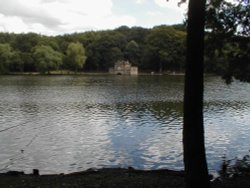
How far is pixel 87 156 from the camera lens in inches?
997

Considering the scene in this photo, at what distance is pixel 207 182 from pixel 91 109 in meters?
40.5

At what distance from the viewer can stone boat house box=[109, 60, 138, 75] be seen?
596 feet

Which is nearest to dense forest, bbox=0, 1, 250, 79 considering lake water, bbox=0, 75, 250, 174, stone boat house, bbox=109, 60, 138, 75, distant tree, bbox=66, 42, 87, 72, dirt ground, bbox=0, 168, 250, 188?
distant tree, bbox=66, 42, 87, 72

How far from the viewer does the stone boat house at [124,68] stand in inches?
7156

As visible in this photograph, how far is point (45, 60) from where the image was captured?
170 meters

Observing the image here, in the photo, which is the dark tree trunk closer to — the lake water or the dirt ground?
the dirt ground

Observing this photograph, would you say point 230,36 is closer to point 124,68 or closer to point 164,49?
point 164,49

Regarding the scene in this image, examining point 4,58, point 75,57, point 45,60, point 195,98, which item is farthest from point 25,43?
point 195,98

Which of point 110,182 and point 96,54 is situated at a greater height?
point 96,54

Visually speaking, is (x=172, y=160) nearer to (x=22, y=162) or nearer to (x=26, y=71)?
(x=22, y=162)

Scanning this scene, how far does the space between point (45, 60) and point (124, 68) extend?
36579mm

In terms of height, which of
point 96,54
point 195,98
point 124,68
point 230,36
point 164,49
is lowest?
point 124,68

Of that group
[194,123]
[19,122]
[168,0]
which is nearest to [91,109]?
[19,122]

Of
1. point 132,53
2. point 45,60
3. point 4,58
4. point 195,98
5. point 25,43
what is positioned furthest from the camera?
point 25,43
